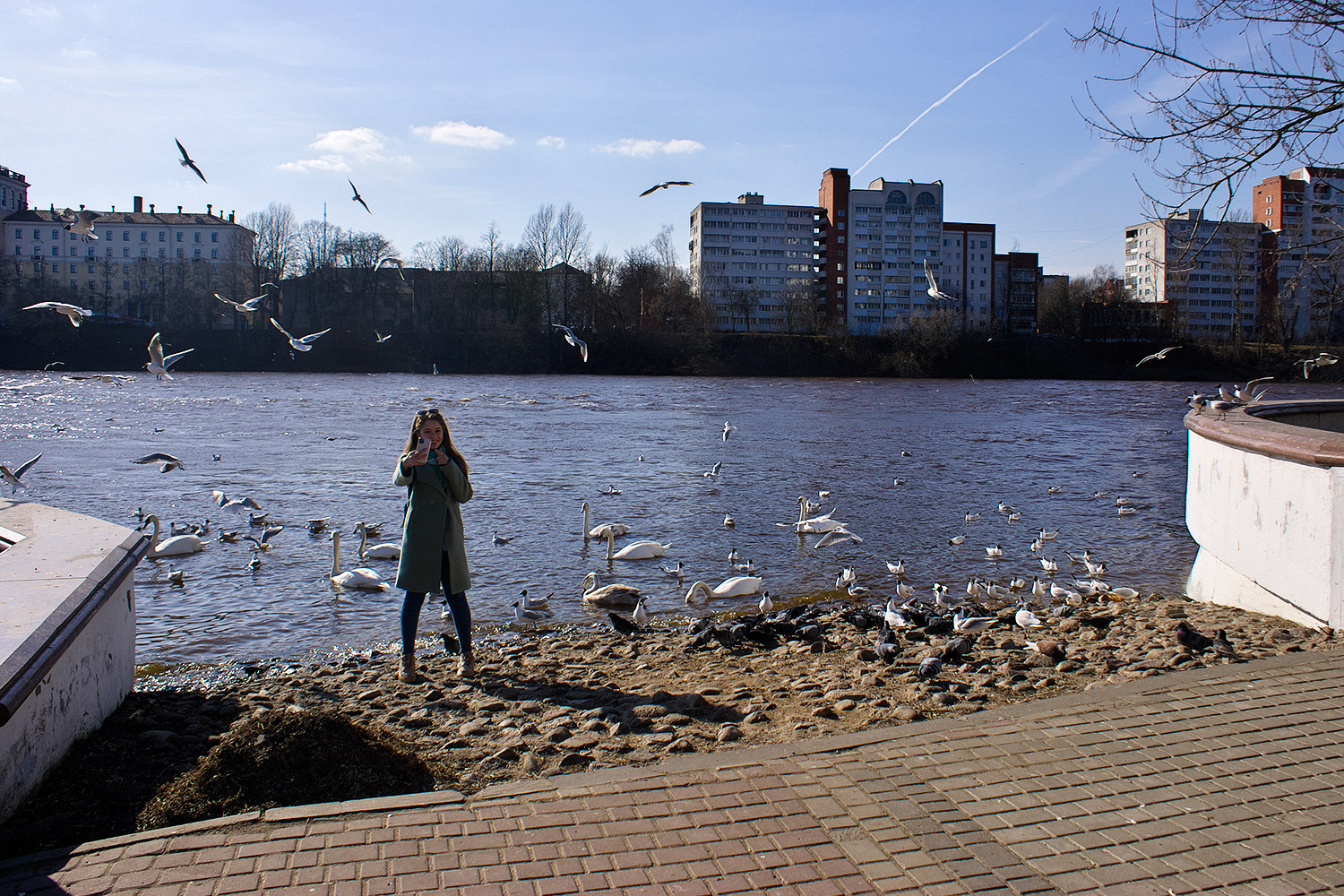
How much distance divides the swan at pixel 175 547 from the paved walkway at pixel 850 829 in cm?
880

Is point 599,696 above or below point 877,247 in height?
below

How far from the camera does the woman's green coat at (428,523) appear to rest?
235 inches

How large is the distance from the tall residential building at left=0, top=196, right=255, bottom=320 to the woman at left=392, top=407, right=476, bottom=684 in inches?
3920

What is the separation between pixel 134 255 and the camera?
12031cm

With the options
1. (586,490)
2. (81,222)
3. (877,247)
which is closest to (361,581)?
(586,490)

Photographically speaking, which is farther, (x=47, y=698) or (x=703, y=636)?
(x=703, y=636)

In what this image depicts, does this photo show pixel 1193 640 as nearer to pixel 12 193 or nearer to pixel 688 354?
pixel 688 354

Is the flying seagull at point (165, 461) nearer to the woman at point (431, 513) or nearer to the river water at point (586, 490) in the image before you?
the river water at point (586, 490)

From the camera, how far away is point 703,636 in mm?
7457

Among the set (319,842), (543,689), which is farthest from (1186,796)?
(543,689)

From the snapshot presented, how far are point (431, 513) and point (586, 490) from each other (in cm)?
1112

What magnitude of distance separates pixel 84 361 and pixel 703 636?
7945cm

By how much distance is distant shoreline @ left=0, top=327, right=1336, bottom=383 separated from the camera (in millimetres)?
75562

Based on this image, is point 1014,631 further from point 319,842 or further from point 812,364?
point 812,364
